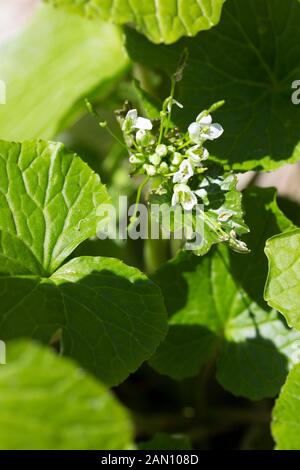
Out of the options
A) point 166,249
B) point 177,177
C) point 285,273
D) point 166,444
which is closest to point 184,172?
point 177,177

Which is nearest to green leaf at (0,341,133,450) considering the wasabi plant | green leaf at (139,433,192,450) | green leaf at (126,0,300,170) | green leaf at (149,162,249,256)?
the wasabi plant

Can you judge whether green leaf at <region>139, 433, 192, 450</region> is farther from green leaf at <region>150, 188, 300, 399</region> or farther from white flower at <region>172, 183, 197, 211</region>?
white flower at <region>172, 183, 197, 211</region>

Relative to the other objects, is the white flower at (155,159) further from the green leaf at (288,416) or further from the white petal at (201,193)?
the green leaf at (288,416)

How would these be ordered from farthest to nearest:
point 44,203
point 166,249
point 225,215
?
point 166,249, point 44,203, point 225,215

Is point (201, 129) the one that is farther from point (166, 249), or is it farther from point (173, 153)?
point (166, 249)

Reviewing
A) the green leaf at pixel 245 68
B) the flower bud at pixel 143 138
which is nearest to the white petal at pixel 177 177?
the flower bud at pixel 143 138

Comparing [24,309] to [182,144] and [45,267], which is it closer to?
[45,267]
